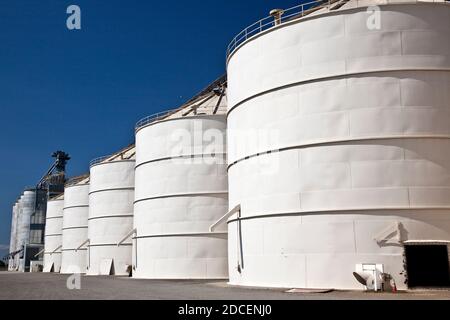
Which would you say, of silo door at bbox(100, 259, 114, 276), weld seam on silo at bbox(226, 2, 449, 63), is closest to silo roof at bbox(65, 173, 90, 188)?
silo door at bbox(100, 259, 114, 276)

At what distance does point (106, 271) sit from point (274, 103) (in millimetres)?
21088

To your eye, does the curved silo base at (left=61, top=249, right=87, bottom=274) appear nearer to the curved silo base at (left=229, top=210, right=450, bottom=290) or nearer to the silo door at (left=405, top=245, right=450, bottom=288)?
the curved silo base at (left=229, top=210, right=450, bottom=290)

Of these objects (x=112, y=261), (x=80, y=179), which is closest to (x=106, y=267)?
(x=112, y=261)

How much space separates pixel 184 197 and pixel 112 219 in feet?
34.2

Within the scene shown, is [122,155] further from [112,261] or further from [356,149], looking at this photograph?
[356,149]

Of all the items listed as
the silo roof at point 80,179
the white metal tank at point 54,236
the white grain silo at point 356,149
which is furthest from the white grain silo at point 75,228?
the white grain silo at point 356,149

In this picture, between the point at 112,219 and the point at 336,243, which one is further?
the point at 112,219

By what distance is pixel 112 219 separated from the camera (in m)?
33.6

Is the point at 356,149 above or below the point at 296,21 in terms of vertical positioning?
below

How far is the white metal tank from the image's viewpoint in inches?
1875

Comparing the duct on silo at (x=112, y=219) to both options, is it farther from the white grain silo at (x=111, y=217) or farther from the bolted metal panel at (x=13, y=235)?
the bolted metal panel at (x=13, y=235)

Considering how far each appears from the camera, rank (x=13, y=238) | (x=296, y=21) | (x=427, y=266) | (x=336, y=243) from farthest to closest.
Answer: (x=13, y=238), (x=296, y=21), (x=336, y=243), (x=427, y=266)

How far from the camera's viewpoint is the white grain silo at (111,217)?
3297 centimetres
